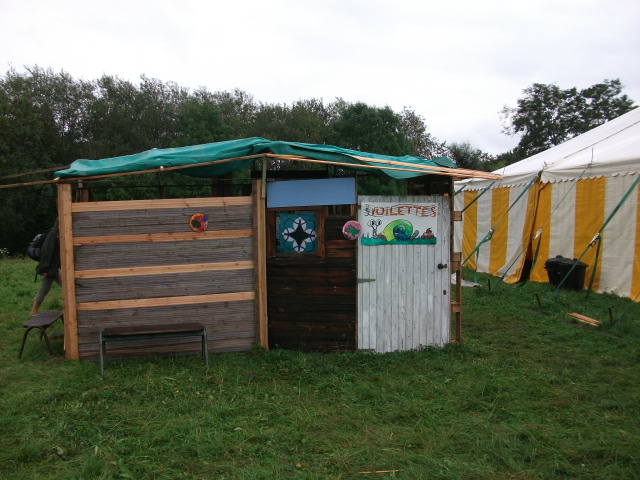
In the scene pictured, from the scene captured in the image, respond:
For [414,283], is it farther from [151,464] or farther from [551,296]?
[551,296]

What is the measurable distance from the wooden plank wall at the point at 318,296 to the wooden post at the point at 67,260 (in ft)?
7.71

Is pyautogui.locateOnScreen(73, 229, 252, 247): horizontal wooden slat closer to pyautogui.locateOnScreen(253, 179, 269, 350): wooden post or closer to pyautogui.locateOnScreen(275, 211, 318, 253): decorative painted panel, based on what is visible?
pyautogui.locateOnScreen(253, 179, 269, 350): wooden post

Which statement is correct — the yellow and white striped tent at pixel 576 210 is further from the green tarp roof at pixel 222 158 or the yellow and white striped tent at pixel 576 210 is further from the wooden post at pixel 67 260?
Answer: the wooden post at pixel 67 260

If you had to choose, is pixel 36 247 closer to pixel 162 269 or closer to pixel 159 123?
pixel 162 269

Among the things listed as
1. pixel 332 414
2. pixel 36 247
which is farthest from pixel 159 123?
pixel 332 414

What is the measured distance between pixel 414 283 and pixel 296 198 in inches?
74.7

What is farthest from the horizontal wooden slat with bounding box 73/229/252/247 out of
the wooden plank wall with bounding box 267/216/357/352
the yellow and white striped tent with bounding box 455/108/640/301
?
the yellow and white striped tent with bounding box 455/108/640/301

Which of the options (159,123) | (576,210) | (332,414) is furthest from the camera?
(159,123)

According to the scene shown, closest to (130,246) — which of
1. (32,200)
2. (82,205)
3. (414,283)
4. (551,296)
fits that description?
(82,205)

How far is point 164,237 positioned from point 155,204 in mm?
420

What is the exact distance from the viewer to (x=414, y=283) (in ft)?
20.5

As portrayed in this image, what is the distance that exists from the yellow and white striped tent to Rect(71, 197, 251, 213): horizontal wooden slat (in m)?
4.19

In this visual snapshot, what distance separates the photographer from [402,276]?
6238 mm

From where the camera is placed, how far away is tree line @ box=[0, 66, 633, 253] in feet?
78.2
